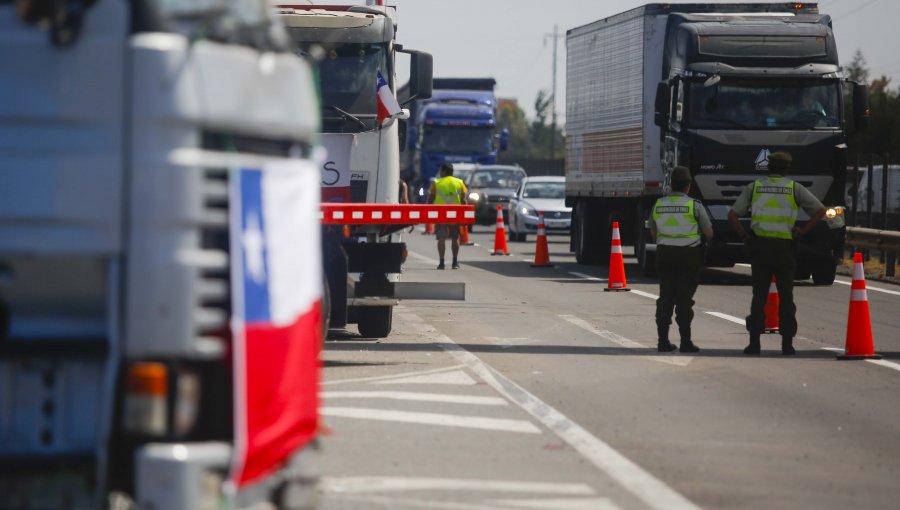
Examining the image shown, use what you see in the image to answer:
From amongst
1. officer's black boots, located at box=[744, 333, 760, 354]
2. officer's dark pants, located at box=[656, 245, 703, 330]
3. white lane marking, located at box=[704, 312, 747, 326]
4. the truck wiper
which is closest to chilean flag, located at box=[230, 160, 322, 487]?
officer's dark pants, located at box=[656, 245, 703, 330]

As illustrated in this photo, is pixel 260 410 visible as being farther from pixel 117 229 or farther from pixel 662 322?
pixel 662 322

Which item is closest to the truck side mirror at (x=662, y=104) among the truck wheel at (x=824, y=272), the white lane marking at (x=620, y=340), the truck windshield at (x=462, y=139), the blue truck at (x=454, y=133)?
the truck wheel at (x=824, y=272)

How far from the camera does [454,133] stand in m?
56.2

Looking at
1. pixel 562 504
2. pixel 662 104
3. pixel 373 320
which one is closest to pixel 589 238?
pixel 662 104

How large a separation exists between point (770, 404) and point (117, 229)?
24.9 ft

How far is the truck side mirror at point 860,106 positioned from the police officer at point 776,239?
9.08 meters

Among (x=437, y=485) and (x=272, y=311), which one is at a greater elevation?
(x=272, y=311)

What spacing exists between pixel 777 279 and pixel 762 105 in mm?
9390

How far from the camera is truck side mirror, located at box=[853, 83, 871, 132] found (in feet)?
79.1

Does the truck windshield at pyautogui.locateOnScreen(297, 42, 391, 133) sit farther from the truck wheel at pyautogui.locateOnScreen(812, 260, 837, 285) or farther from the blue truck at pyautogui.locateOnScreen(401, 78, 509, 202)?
the blue truck at pyautogui.locateOnScreen(401, 78, 509, 202)

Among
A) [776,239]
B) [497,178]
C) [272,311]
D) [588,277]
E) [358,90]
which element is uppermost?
[358,90]

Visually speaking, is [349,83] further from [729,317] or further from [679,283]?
[679,283]

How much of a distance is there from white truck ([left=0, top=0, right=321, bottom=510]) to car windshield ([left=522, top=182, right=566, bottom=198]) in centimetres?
3608

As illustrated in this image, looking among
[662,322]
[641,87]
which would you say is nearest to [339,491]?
[662,322]
